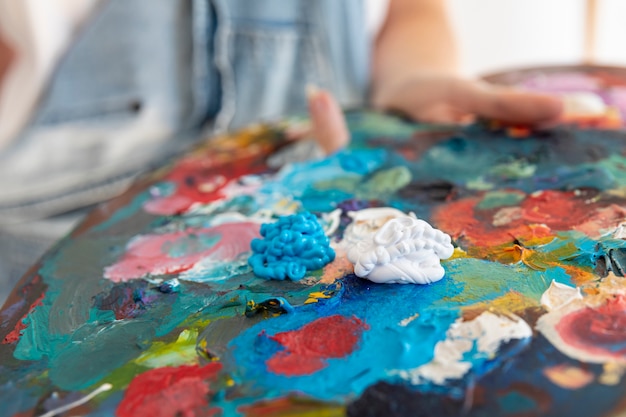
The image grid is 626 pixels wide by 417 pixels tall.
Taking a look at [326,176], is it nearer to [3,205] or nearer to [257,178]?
[257,178]

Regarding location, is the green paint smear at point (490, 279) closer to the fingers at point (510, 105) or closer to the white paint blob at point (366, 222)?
the white paint blob at point (366, 222)

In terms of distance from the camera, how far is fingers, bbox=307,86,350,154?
0.67 m

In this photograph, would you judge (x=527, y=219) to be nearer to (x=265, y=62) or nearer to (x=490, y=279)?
(x=490, y=279)

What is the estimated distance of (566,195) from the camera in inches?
20.6

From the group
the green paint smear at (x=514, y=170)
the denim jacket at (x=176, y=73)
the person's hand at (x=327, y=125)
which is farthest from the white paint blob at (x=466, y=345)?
the denim jacket at (x=176, y=73)

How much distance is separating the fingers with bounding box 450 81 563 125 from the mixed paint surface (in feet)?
0.08

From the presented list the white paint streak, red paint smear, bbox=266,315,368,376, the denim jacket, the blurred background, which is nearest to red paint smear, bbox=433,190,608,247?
red paint smear, bbox=266,315,368,376

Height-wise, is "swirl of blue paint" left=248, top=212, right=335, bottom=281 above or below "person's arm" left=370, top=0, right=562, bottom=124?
below

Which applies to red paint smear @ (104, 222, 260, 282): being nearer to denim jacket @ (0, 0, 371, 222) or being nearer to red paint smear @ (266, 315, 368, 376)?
red paint smear @ (266, 315, 368, 376)

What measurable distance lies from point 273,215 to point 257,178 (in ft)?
0.30

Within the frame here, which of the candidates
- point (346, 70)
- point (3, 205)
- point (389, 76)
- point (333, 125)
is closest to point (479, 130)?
point (333, 125)

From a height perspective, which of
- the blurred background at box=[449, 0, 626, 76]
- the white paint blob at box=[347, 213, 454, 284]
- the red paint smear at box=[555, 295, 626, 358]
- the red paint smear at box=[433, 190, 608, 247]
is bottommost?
the blurred background at box=[449, 0, 626, 76]

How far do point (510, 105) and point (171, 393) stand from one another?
43 centimetres

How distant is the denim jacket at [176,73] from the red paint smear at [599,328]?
1.96 ft
